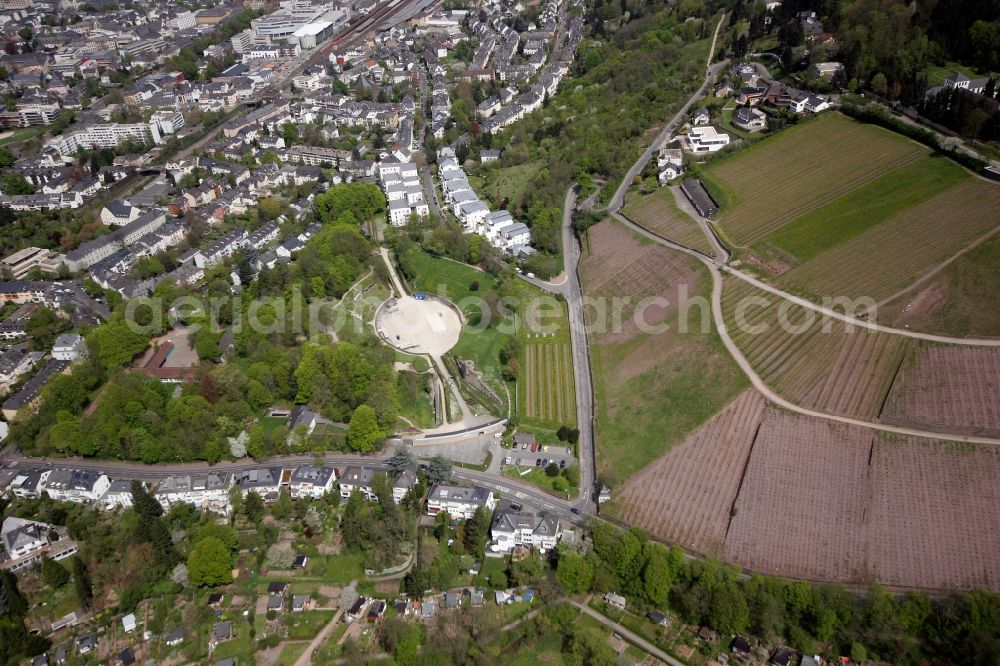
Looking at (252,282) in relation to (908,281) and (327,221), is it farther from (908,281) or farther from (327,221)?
(908,281)

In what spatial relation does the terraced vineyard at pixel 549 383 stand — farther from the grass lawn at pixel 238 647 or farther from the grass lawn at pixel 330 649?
the grass lawn at pixel 238 647

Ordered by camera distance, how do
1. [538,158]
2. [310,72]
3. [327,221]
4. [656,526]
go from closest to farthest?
1. [656,526]
2. [327,221]
3. [538,158]
4. [310,72]

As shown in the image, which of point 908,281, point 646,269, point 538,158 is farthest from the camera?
point 538,158

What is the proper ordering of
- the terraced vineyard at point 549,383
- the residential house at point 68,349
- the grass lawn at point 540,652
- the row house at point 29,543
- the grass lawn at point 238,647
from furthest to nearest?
1. the residential house at point 68,349
2. the terraced vineyard at point 549,383
3. the row house at point 29,543
4. the grass lawn at point 238,647
5. the grass lawn at point 540,652

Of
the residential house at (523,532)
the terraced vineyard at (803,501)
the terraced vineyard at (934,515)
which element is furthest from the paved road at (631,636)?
the terraced vineyard at (934,515)

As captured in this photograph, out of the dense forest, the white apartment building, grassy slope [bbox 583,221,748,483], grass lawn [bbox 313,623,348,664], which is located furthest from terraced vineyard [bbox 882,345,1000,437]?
the white apartment building

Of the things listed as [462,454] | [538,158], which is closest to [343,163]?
[538,158]

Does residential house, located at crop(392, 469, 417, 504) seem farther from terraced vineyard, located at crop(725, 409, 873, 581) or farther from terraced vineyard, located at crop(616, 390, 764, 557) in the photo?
terraced vineyard, located at crop(725, 409, 873, 581)
